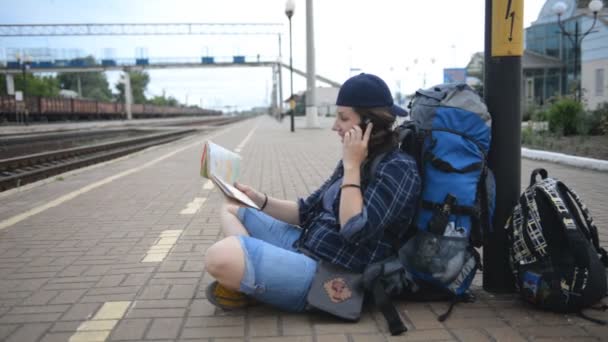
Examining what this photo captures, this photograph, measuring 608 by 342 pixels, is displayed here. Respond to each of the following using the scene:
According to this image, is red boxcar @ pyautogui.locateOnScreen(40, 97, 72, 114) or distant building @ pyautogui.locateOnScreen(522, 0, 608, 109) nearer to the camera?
distant building @ pyautogui.locateOnScreen(522, 0, 608, 109)

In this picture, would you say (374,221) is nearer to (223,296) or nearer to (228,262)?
(228,262)

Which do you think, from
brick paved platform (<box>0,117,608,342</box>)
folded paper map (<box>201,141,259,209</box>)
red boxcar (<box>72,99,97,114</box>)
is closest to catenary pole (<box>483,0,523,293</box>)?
brick paved platform (<box>0,117,608,342</box>)

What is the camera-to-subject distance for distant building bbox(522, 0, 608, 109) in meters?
26.8

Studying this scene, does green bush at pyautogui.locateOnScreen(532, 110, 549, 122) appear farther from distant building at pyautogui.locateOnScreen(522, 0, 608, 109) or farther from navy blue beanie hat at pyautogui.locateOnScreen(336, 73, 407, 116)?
navy blue beanie hat at pyautogui.locateOnScreen(336, 73, 407, 116)

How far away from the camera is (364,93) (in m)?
2.80

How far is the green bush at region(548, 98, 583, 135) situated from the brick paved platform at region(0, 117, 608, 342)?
761 cm

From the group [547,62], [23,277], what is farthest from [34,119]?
[23,277]

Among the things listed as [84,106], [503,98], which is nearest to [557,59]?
[503,98]

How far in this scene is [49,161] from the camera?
540 inches

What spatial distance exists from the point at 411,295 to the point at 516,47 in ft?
5.14

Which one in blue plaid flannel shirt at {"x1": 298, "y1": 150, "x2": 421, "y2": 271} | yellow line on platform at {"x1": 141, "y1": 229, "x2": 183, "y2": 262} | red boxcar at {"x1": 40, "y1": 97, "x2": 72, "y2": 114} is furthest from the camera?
red boxcar at {"x1": 40, "y1": 97, "x2": 72, "y2": 114}

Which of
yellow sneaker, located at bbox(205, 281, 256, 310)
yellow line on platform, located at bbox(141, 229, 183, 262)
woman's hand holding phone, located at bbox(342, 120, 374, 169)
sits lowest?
yellow line on platform, located at bbox(141, 229, 183, 262)

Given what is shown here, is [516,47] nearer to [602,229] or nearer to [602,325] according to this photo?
[602,325]

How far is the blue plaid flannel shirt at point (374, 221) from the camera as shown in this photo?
2734 millimetres
